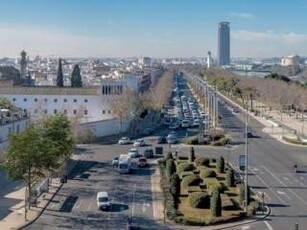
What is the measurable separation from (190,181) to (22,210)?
32.9 ft

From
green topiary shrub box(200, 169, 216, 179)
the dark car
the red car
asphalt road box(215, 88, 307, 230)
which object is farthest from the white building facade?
green topiary shrub box(200, 169, 216, 179)

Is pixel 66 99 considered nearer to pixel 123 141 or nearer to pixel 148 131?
pixel 148 131

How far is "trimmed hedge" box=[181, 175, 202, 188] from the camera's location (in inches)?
1361

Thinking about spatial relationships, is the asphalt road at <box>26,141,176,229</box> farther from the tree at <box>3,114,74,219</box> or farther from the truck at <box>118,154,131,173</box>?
the tree at <box>3,114,74,219</box>

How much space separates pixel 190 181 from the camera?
113 feet

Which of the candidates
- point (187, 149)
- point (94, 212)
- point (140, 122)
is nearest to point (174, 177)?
point (94, 212)

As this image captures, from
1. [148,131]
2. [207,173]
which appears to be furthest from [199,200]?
[148,131]

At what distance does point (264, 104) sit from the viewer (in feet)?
323

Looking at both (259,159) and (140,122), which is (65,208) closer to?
(259,159)

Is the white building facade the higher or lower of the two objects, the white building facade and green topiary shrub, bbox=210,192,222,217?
the higher

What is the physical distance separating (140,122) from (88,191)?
38737 mm

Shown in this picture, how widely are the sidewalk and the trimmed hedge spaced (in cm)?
763

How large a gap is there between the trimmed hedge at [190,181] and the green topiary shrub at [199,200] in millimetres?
3851

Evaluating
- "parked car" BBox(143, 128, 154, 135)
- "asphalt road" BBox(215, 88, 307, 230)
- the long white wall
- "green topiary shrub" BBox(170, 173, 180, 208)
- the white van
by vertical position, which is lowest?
"asphalt road" BBox(215, 88, 307, 230)
